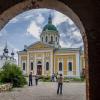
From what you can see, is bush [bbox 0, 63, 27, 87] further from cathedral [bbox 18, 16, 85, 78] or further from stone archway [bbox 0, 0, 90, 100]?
cathedral [bbox 18, 16, 85, 78]

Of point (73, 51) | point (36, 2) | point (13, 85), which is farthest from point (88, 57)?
point (73, 51)

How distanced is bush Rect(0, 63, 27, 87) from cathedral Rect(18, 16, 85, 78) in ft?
134

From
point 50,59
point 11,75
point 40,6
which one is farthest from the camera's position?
point 50,59

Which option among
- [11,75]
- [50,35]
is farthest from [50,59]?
[11,75]

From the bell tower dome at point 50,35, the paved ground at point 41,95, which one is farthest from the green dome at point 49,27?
the paved ground at point 41,95

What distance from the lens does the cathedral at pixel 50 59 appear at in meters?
68.4

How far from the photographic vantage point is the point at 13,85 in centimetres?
2650

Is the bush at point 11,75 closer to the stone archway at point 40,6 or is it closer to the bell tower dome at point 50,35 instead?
the stone archway at point 40,6

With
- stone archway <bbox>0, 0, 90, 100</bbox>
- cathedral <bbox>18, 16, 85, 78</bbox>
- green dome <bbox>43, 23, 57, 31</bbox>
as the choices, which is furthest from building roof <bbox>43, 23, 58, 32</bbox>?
stone archway <bbox>0, 0, 90, 100</bbox>

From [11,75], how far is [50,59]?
4436 centimetres

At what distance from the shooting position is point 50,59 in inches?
2763

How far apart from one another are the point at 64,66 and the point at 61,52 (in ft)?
10.7

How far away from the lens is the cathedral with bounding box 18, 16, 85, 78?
68.4 m

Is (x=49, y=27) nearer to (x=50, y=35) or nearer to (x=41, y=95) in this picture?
(x=50, y=35)
